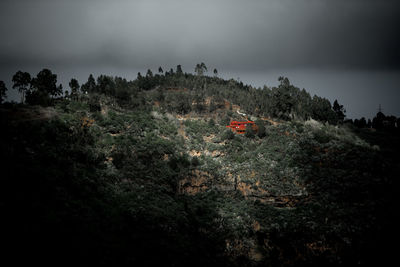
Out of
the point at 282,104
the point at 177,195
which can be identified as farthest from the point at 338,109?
the point at 177,195

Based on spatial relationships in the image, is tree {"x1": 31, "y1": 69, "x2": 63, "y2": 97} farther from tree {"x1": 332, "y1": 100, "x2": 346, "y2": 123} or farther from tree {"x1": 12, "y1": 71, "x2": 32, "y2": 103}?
tree {"x1": 332, "y1": 100, "x2": 346, "y2": 123}

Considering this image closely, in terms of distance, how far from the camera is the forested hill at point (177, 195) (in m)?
17.7

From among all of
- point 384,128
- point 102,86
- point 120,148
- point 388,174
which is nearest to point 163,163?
point 120,148

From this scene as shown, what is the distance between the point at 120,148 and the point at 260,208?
24444 mm

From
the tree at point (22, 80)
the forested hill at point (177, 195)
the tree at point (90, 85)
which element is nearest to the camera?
the forested hill at point (177, 195)

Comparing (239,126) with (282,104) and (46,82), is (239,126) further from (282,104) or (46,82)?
(46,82)

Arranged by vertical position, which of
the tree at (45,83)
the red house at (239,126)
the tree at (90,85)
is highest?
the tree at (90,85)

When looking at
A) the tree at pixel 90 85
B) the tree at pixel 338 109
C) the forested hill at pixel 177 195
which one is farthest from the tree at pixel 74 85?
the tree at pixel 338 109

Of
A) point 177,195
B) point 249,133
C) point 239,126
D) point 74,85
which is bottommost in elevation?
point 177,195

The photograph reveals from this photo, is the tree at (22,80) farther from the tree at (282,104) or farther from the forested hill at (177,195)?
the tree at (282,104)

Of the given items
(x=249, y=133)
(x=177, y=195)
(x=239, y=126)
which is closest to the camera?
(x=177, y=195)

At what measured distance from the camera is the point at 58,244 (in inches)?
596

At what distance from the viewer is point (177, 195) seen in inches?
1283

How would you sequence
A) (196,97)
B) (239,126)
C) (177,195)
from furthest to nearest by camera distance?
1. (196,97)
2. (239,126)
3. (177,195)
